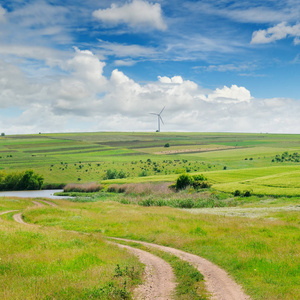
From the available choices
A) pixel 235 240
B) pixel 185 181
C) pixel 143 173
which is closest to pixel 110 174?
pixel 143 173

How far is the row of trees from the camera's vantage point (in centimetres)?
12325

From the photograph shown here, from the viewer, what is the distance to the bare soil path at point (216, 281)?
14.2 m

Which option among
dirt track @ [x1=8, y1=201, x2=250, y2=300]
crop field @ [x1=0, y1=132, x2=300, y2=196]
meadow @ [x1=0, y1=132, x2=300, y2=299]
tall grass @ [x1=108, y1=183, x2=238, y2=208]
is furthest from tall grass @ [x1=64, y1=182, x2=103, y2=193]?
dirt track @ [x1=8, y1=201, x2=250, y2=300]

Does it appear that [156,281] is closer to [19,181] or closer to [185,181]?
[185,181]

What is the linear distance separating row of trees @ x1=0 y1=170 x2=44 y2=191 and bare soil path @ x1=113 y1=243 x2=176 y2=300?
11026 cm

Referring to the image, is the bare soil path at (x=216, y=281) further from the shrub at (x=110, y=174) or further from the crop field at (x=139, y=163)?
the shrub at (x=110, y=174)

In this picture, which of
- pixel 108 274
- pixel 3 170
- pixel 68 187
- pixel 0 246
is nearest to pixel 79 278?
pixel 108 274

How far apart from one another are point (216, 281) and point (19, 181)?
392 feet

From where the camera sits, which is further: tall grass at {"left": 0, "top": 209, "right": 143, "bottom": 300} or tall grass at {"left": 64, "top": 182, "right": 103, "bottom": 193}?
tall grass at {"left": 64, "top": 182, "right": 103, "bottom": 193}

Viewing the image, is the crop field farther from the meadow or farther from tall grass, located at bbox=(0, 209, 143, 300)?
tall grass, located at bbox=(0, 209, 143, 300)

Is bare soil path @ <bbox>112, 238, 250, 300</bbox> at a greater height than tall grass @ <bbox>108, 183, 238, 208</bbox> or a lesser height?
greater

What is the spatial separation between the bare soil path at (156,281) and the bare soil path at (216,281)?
5.44 feet

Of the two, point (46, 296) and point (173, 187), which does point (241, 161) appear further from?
point (46, 296)

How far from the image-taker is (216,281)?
1633 cm
